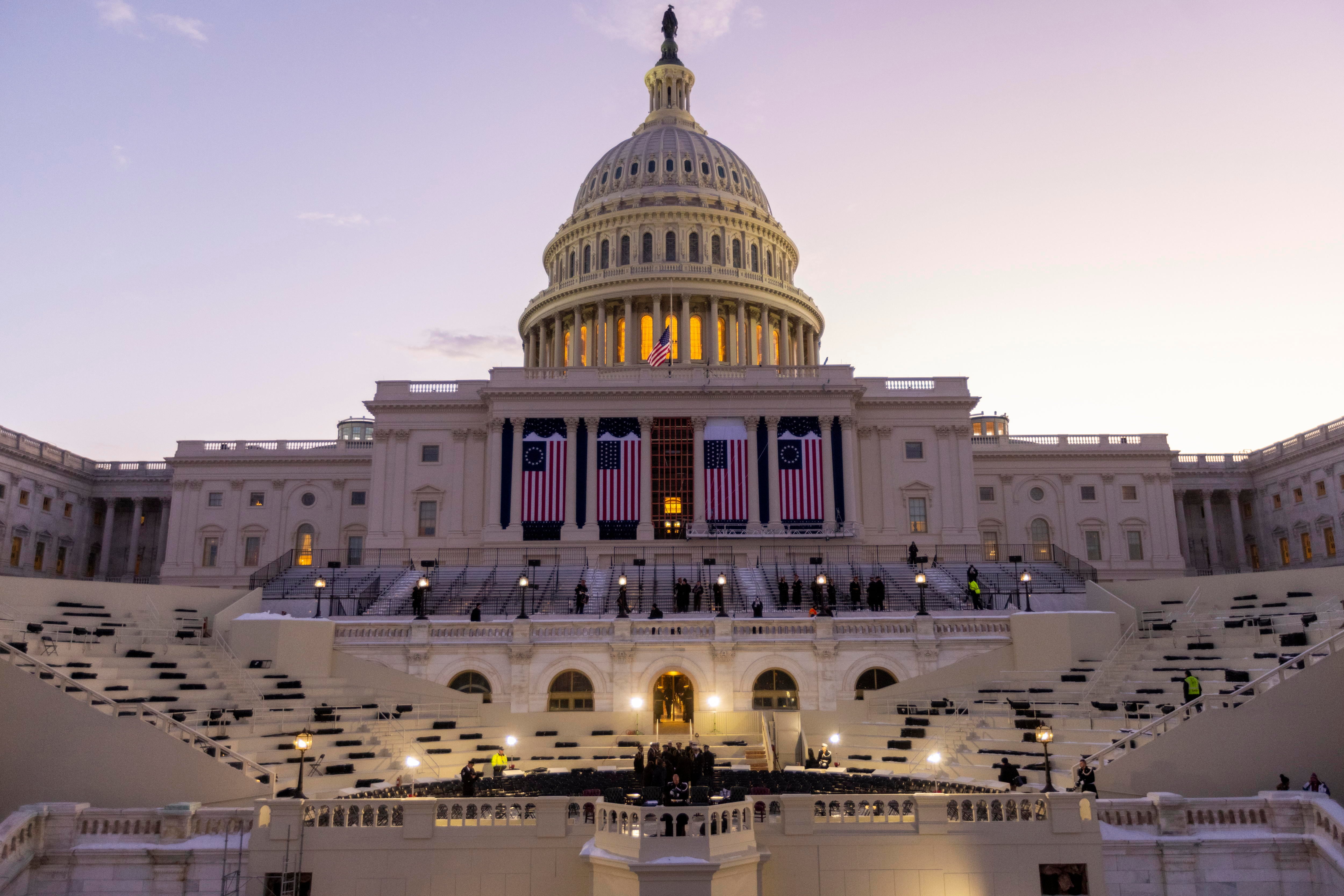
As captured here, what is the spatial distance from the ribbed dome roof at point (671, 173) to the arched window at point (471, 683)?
209ft

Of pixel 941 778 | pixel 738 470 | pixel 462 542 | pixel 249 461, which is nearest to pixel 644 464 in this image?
pixel 738 470

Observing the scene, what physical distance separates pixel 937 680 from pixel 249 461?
6110 centimetres

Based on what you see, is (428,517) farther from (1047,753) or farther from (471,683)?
(1047,753)

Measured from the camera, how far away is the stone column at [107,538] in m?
87.6

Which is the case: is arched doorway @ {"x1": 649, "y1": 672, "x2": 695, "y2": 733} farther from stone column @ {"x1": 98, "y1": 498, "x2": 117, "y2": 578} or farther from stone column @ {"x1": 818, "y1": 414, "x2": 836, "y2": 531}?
stone column @ {"x1": 98, "y1": 498, "x2": 117, "y2": 578}

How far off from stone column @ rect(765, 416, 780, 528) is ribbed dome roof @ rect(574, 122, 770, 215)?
34.8 meters

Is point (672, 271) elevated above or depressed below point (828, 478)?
above

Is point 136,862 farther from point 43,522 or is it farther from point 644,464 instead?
point 43,522

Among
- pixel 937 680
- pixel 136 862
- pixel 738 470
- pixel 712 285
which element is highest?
pixel 712 285

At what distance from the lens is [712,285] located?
8881 cm

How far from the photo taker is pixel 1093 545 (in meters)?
79.9

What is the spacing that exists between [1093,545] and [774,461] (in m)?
29.2

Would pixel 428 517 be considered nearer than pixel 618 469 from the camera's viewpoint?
No

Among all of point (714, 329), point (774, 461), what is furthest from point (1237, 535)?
point (714, 329)
